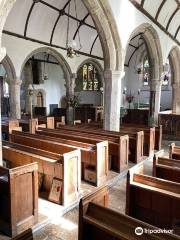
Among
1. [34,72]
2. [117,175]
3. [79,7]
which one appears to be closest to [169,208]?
[117,175]

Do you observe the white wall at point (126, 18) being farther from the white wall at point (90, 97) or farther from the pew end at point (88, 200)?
the white wall at point (90, 97)

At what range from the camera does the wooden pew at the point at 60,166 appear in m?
3.91

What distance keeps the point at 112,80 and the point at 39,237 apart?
5.08m

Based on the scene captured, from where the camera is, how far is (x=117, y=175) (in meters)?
5.39

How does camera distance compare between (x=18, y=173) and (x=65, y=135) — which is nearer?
(x=18, y=173)

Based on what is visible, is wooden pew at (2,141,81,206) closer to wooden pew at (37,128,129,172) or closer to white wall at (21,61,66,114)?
wooden pew at (37,128,129,172)

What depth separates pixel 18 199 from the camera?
3.19 m

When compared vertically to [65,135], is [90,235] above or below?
below

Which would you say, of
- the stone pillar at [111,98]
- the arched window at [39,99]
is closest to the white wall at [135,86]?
the arched window at [39,99]

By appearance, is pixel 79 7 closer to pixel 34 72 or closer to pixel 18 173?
pixel 34 72

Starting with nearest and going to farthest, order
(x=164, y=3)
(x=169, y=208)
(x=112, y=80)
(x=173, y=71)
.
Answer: (x=169, y=208), (x=112, y=80), (x=164, y=3), (x=173, y=71)

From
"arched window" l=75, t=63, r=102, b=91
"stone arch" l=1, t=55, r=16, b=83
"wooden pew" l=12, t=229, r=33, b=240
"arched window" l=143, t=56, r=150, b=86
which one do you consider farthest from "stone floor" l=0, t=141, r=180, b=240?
"arched window" l=143, t=56, r=150, b=86

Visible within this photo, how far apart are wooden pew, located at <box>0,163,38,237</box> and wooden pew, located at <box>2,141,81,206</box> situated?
2.08 ft

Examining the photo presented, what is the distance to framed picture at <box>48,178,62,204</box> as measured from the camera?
3949 mm
